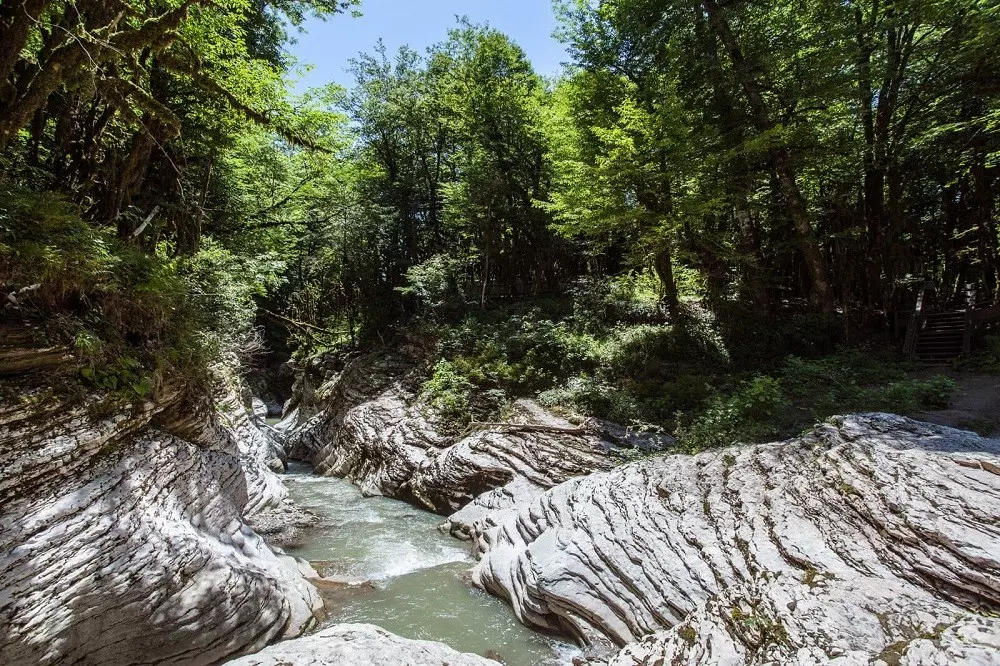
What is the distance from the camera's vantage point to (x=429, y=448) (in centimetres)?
1357

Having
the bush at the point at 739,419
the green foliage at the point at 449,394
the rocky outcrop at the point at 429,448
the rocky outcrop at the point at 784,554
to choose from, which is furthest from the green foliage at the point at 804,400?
the green foliage at the point at 449,394

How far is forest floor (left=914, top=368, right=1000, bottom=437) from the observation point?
24.5ft

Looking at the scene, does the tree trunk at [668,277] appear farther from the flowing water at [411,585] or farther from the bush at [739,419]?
the flowing water at [411,585]

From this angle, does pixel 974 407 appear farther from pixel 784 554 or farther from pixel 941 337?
pixel 784 554

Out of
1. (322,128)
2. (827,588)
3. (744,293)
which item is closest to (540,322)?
(744,293)

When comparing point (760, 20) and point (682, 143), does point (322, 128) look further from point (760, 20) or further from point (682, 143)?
point (760, 20)

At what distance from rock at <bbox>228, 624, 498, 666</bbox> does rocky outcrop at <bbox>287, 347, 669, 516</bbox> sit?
4.95 metres

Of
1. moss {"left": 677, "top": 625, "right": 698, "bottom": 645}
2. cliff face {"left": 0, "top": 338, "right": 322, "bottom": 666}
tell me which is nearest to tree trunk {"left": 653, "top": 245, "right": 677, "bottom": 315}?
moss {"left": 677, "top": 625, "right": 698, "bottom": 645}

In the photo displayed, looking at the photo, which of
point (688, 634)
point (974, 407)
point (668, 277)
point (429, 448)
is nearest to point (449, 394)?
point (429, 448)

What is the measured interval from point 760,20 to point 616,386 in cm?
1381

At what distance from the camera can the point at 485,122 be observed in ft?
67.6

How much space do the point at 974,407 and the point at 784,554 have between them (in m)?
6.88

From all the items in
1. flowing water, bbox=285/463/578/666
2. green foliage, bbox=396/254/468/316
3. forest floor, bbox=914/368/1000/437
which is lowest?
flowing water, bbox=285/463/578/666

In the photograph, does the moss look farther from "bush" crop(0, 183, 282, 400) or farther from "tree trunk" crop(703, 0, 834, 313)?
"tree trunk" crop(703, 0, 834, 313)
